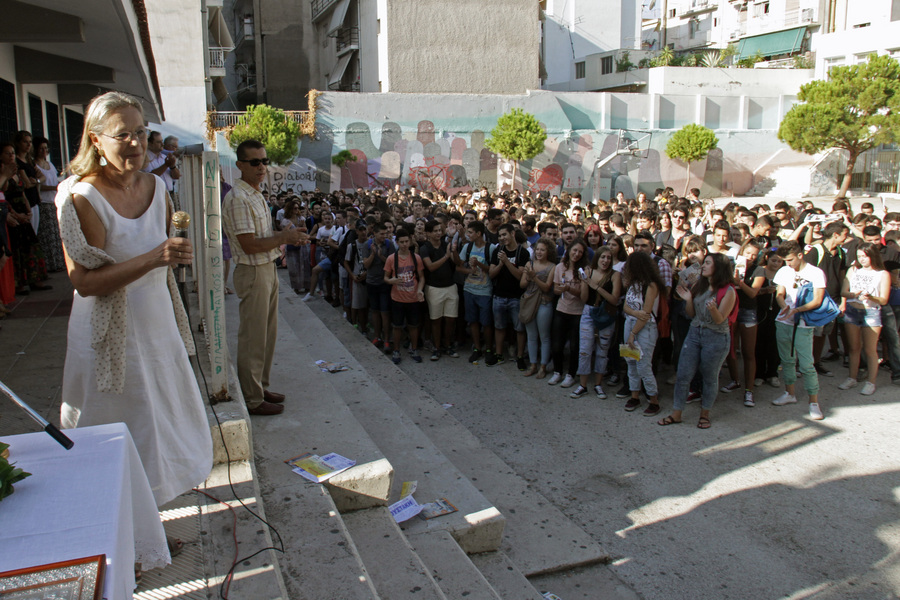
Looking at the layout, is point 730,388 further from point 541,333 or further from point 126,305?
point 126,305

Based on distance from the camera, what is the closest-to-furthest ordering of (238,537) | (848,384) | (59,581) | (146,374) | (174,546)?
1. (59,581)
2. (146,374)
3. (174,546)
4. (238,537)
5. (848,384)

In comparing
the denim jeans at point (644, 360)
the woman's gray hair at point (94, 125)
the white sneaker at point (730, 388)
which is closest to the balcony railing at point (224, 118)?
the denim jeans at point (644, 360)

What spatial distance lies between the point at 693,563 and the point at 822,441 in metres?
2.78

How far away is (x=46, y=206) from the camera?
24.4ft

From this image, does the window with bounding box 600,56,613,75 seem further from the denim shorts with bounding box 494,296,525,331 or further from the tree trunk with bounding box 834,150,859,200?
the denim shorts with bounding box 494,296,525,331

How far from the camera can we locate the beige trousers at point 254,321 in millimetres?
4238

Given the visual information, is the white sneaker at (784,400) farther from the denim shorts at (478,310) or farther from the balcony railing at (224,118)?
the balcony railing at (224,118)

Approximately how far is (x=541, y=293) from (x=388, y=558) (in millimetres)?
5160

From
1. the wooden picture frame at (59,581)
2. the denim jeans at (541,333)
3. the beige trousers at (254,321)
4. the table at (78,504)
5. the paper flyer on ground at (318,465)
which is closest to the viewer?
the wooden picture frame at (59,581)

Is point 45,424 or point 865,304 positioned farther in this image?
point 865,304

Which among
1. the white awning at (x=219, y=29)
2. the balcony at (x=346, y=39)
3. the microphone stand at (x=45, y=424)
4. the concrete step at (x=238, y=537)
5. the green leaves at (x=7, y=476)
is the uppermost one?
the balcony at (x=346, y=39)

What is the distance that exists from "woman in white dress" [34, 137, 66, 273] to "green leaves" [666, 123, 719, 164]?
30995 millimetres

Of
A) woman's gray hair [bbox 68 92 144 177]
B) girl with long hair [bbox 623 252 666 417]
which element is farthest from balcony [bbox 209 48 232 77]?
woman's gray hair [bbox 68 92 144 177]

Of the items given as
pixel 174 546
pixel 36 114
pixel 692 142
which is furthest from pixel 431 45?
pixel 174 546
